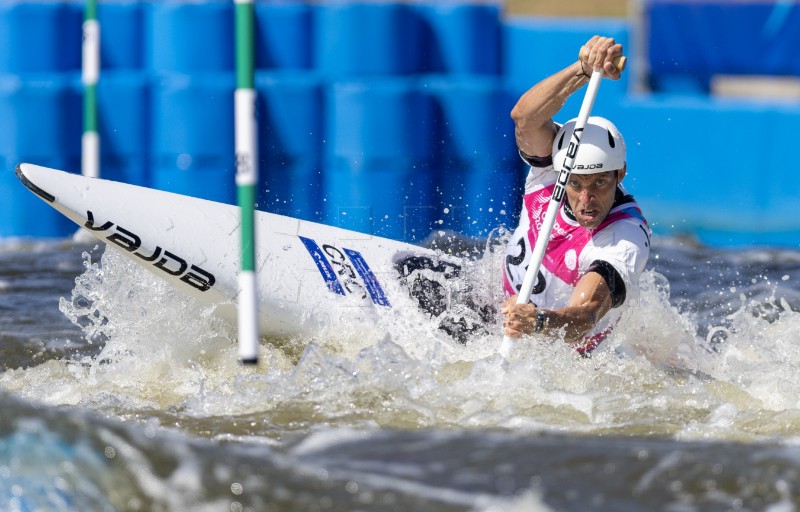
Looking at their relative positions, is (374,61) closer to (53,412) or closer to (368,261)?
(368,261)

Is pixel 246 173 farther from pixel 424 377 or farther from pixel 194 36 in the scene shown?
pixel 194 36

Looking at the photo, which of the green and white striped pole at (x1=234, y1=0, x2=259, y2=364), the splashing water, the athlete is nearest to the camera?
the green and white striped pole at (x1=234, y1=0, x2=259, y2=364)

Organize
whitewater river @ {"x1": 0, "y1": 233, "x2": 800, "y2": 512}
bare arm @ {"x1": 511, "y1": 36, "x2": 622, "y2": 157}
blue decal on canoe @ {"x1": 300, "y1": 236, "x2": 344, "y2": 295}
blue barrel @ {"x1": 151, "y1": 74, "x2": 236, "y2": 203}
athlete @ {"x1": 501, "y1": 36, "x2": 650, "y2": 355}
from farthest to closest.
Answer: blue barrel @ {"x1": 151, "y1": 74, "x2": 236, "y2": 203} → blue decal on canoe @ {"x1": 300, "y1": 236, "x2": 344, "y2": 295} → bare arm @ {"x1": 511, "y1": 36, "x2": 622, "y2": 157} → athlete @ {"x1": 501, "y1": 36, "x2": 650, "y2": 355} → whitewater river @ {"x1": 0, "y1": 233, "x2": 800, "y2": 512}

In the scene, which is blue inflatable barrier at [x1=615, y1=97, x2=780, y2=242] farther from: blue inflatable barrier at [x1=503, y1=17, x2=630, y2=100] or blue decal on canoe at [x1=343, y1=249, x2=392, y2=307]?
blue decal on canoe at [x1=343, y1=249, x2=392, y2=307]

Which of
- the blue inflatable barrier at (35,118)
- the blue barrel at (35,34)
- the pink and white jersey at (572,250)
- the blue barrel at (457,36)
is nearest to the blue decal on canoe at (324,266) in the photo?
the pink and white jersey at (572,250)

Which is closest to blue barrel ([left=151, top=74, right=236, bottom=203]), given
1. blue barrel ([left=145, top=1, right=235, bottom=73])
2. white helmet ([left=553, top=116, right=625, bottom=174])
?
blue barrel ([left=145, top=1, right=235, bottom=73])

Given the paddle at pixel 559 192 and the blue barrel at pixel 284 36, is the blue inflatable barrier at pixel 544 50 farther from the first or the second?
the paddle at pixel 559 192

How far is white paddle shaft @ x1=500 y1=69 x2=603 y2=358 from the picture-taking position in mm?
4895

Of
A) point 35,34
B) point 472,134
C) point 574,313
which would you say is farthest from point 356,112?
point 574,313

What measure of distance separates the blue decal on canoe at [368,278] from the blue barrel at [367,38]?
3.43m

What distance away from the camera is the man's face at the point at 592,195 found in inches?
199

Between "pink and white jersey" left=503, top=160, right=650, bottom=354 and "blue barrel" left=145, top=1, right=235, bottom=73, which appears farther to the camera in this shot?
"blue barrel" left=145, top=1, right=235, bottom=73

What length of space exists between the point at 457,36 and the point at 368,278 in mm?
3882

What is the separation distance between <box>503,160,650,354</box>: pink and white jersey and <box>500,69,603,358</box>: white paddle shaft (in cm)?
26
